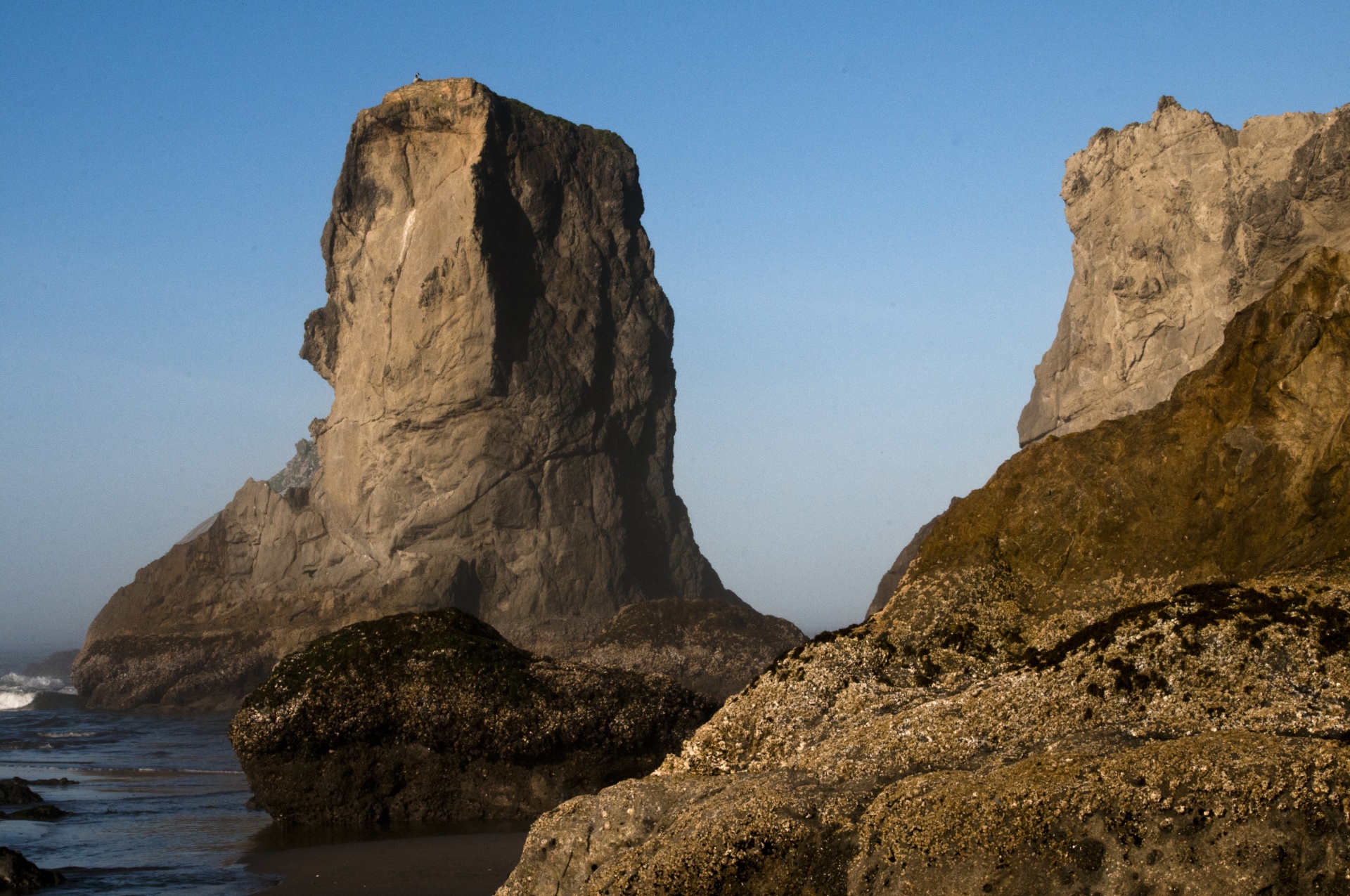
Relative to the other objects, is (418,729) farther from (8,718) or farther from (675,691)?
(8,718)

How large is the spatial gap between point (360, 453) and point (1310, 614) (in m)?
47.7

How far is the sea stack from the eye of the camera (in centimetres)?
552

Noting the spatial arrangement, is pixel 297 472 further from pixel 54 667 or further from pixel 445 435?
pixel 445 435

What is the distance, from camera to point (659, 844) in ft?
22.2

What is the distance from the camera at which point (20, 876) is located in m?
12.2

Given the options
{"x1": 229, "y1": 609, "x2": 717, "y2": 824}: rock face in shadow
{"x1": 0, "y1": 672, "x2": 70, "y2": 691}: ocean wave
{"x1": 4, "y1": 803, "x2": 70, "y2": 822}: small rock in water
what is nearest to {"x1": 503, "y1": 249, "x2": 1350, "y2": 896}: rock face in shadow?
{"x1": 229, "y1": 609, "x2": 717, "y2": 824}: rock face in shadow

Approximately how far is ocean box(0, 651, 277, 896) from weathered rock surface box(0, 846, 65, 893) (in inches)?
9.5

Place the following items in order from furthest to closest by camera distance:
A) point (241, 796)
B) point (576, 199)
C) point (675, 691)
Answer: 1. point (576, 199)
2. point (241, 796)
3. point (675, 691)

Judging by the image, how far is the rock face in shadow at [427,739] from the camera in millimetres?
14898

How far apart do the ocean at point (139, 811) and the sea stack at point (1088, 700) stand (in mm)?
7053

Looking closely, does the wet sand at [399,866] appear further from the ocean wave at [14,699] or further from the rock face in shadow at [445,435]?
the ocean wave at [14,699]

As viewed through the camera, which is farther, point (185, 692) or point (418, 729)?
point (185, 692)

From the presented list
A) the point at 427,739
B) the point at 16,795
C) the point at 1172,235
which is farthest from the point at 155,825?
the point at 1172,235

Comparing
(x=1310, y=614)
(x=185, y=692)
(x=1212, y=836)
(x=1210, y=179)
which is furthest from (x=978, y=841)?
(x=185, y=692)
